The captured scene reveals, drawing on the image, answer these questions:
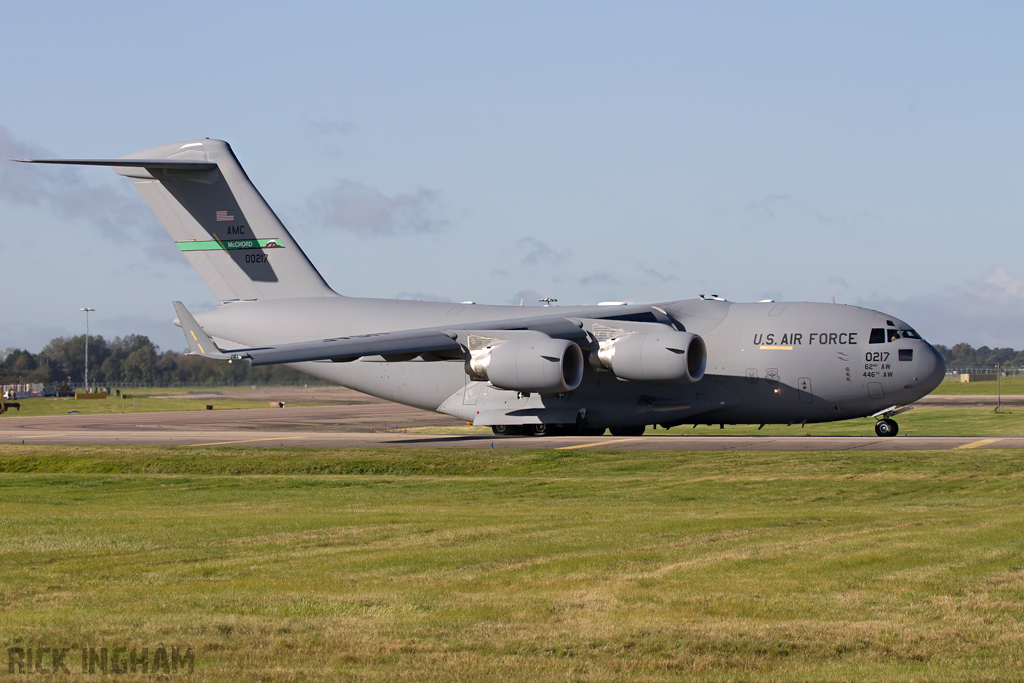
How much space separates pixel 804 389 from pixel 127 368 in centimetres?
7533

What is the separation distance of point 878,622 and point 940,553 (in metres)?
2.86

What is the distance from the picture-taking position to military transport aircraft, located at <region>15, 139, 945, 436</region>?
28.0 meters

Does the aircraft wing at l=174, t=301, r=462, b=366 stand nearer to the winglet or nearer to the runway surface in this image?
the winglet

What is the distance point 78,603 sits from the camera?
8.14 m

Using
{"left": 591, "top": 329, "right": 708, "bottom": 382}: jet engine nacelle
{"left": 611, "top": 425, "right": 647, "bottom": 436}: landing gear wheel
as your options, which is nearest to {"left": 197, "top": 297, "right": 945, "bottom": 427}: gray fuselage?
{"left": 611, "top": 425, "right": 647, "bottom": 436}: landing gear wheel

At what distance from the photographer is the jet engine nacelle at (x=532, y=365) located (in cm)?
2745

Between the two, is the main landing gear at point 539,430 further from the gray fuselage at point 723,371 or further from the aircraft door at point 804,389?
the aircraft door at point 804,389

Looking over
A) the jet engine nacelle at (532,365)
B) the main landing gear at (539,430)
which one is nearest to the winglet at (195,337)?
the jet engine nacelle at (532,365)

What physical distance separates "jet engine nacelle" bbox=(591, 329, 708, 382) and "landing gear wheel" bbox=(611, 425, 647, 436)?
3047mm

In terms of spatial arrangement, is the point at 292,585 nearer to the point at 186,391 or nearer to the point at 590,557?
the point at 590,557

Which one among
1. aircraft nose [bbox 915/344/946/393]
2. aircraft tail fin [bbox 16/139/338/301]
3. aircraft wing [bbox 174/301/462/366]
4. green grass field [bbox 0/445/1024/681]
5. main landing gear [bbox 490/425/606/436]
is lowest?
green grass field [bbox 0/445/1024/681]

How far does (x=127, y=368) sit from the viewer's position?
9312cm

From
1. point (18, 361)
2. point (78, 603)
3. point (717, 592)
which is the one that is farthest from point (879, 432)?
point (18, 361)

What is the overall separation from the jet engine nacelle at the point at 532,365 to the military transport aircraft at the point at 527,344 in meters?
0.04
